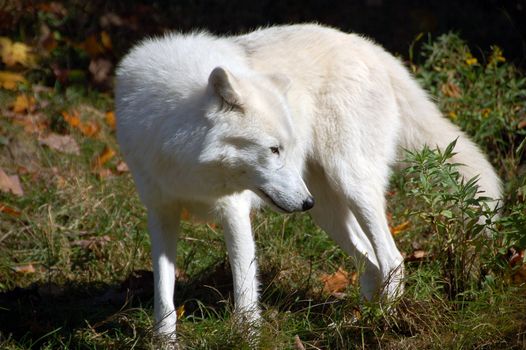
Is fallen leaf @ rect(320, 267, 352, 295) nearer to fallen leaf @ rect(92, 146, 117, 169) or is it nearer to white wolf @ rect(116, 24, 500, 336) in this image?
white wolf @ rect(116, 24, 500, 336)

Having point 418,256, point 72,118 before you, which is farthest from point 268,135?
point 72,118

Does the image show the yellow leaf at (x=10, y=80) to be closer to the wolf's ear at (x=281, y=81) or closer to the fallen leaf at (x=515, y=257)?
the wolf's ear at (x=281, y=81)

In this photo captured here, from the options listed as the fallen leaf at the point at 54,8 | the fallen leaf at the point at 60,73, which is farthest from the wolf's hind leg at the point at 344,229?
the fallen leaf at the point at 54,8

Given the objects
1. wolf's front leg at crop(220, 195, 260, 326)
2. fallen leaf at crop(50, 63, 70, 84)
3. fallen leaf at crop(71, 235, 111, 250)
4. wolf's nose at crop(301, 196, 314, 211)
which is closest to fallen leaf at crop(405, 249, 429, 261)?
wolf's front leg at crop(220, 195, 260, 326)

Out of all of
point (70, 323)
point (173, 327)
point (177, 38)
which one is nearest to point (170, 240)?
point (173, 327)

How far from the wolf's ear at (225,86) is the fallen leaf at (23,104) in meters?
3.85

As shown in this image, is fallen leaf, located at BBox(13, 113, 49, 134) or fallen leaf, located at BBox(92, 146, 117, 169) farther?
fallen leaf, located at BBox(13, 113, 49, 134)

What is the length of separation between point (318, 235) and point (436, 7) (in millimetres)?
4470

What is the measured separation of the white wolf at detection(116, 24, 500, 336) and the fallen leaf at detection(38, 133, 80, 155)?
244 centimetres

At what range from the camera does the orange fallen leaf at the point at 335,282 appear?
4.90 m

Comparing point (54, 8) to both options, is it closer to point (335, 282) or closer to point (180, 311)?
point (335, 282)

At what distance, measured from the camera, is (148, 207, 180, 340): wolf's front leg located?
415cm

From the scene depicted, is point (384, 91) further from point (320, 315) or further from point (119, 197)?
point (119, 197)

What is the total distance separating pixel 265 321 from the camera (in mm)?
3984
